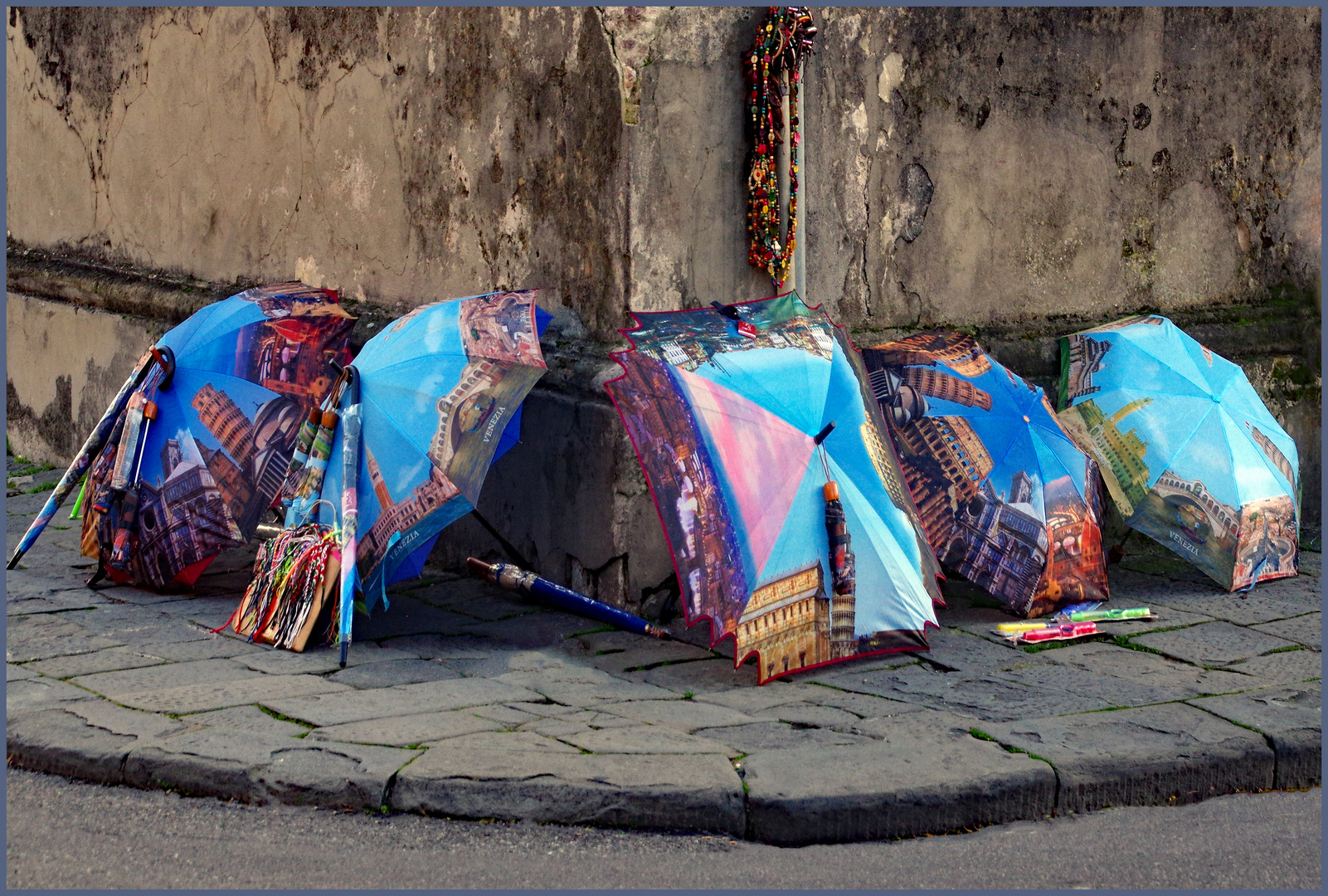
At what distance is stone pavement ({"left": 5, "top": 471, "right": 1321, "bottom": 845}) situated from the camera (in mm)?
3336

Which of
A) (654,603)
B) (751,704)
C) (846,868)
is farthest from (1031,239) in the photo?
(846,868)

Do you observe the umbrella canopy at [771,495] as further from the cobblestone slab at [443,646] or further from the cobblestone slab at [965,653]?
the cobblestone slab at [443,646]

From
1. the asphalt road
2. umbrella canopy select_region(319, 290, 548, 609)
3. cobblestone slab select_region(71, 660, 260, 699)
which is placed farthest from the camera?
umbrella canopy select_region(319, 290, 548, 609)

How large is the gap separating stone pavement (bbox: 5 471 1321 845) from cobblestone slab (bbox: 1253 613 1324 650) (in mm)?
16

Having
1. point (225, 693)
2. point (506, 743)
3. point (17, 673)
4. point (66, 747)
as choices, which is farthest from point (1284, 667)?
point (17, 673)

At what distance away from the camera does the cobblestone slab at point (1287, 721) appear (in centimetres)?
377

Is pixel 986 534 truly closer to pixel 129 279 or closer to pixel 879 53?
pixel 879 53

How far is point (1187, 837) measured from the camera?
3359 mm

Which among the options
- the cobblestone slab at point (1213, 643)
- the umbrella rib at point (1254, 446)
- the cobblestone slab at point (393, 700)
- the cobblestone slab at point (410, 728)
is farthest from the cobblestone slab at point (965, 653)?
the umbrella rib at point (1254, 446)

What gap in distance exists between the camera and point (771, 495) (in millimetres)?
4320

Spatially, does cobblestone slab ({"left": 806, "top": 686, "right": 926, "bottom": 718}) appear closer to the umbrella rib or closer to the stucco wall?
the stucco wall

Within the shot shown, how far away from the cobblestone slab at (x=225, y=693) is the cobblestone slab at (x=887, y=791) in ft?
5.01

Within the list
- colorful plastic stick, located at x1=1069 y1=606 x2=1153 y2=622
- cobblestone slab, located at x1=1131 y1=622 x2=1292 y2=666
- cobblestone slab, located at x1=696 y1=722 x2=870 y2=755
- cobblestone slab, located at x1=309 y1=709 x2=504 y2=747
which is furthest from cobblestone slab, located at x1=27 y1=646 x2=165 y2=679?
cobblestone slab, located at x1=1131 y1=622 x2=1292 y2=666

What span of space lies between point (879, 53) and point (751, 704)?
3.09 m
